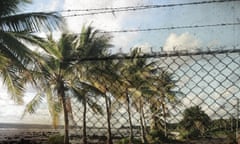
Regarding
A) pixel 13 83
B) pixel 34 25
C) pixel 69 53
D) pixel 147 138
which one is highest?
pixel 69 53

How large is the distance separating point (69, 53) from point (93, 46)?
1.23 m

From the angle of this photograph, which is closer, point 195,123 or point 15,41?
point 15,41

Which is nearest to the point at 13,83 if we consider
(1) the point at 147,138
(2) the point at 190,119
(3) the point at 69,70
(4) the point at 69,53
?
(3) the point at 69,70

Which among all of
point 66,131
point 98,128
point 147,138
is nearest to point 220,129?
point 147,138

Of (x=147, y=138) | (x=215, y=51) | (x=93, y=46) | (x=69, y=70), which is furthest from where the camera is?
(x=147, y=138)

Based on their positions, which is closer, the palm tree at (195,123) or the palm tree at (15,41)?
the palm tree at (15,41)

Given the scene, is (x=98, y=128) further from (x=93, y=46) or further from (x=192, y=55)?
(x=93, y=46)

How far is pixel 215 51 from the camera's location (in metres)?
2.03

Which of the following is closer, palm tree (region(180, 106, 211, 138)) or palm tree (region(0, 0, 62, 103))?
palm tree (region(0, 0, 62, 103))

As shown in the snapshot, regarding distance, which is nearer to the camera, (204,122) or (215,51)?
(215,51)

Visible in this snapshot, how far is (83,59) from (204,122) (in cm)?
4053

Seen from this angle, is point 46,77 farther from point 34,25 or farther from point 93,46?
point 93,46

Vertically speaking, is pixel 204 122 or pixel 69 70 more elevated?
pixel 69 70

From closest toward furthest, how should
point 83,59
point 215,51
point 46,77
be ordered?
point 215,51 < point 83,59 < point 46,77
